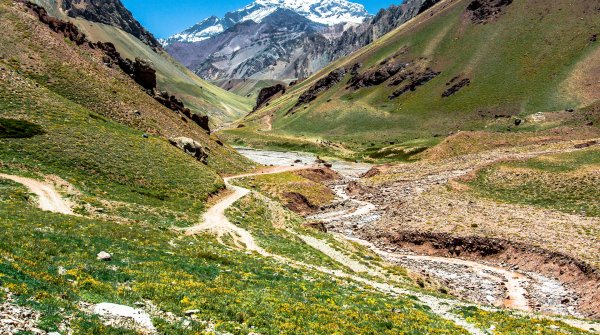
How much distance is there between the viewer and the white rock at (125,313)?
14863 millimetres

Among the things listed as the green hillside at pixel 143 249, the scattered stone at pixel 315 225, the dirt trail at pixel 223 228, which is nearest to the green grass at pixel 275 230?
the green hillside at pixel 143 249

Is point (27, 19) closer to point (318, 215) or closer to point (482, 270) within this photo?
point (318, 215)

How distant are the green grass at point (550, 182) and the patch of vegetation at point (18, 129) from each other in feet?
214

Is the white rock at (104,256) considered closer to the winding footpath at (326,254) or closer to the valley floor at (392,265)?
the valley floor at (392,265)

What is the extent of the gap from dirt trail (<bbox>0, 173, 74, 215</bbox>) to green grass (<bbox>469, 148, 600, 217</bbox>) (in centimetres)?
5967

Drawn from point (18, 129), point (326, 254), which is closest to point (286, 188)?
point (326, 254)

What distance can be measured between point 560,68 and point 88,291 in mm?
215057

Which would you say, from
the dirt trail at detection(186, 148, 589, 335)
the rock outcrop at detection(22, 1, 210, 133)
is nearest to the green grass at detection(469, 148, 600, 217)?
the dirt trail at detection(186, 148, 589, 335)

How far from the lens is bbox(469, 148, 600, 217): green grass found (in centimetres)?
5975

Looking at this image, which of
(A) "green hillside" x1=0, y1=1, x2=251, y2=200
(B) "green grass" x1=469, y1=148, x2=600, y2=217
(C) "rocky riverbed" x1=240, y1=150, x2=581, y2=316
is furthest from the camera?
(B) "green grass" x1=469, y1=148, x2=600, y2=217

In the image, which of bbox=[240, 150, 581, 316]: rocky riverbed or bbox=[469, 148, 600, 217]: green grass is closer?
bbox=[240, 150, 581, 316]: rocky riverbed

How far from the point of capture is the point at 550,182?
219 ft

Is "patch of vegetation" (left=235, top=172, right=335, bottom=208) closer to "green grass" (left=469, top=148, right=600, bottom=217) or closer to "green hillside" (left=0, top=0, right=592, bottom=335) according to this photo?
"green hillside" (left=0, top=0, right=592, bottom=335)

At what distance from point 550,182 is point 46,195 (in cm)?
6915
